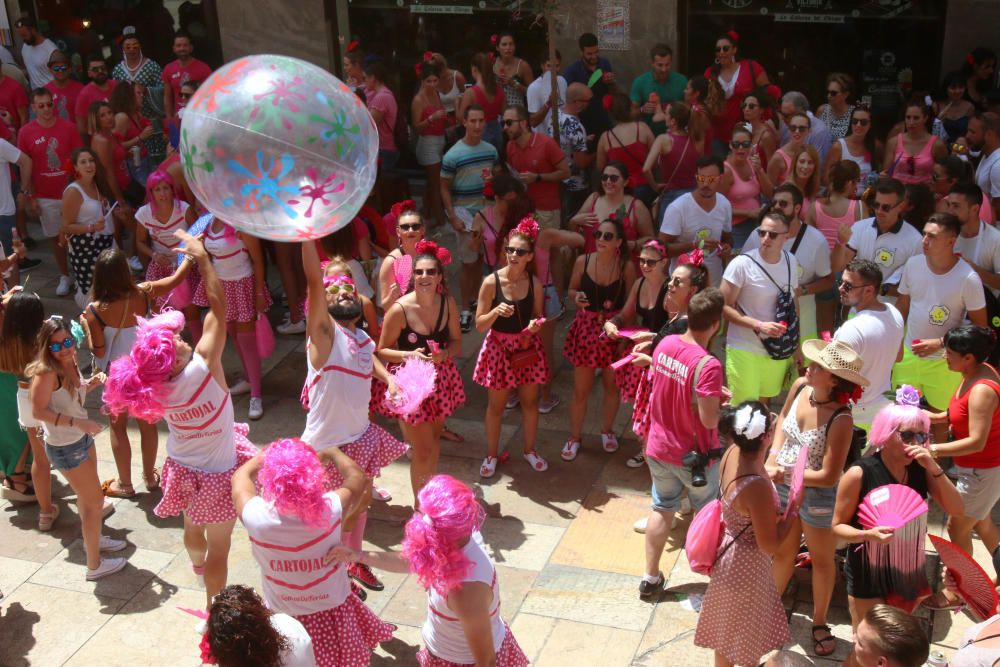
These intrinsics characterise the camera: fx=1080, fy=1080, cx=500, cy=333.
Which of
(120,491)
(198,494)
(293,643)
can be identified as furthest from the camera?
(120,491)

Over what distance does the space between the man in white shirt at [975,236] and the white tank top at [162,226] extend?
5.61m

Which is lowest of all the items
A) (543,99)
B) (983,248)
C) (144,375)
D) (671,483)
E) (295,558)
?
(671,483)

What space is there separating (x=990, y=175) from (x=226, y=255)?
5.85 m

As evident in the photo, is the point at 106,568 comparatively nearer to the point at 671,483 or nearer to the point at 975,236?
the point at 671,483

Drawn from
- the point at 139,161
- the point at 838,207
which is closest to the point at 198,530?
the point at 838,207

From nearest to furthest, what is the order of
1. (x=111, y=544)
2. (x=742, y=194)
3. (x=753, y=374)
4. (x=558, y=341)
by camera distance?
(x=111, y=544)
(x=753, y=374)
(x=742, y=194)
(x=558, y=341)

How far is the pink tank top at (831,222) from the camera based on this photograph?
773 centimetres

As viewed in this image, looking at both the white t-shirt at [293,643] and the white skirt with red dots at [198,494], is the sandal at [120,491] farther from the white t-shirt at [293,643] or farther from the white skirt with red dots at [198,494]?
the white t-shirt at [293,643]

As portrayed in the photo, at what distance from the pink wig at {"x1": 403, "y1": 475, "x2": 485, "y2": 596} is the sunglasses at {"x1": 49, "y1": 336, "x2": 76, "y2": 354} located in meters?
2.82

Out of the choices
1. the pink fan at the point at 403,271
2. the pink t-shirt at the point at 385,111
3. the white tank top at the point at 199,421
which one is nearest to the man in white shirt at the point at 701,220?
the pink fan at the point at 403,271

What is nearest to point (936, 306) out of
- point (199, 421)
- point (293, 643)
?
point (199, 421)

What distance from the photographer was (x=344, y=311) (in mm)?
5738

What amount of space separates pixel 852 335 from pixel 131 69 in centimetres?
892

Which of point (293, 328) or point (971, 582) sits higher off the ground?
point (971, 582)
